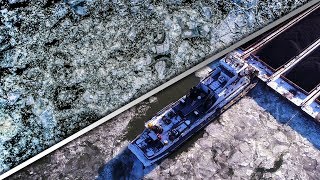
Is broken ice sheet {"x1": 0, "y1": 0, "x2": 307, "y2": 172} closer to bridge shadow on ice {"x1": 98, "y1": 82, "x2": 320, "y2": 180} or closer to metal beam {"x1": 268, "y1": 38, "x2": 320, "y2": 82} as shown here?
bridge shadow on ice {"x1": 98, "y1": 82, "x2": 320, "y2": 180}

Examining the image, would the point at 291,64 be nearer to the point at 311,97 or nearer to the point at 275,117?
the point at 311,97

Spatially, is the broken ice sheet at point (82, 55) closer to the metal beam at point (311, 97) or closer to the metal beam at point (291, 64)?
the metal beam at point (311, 97)

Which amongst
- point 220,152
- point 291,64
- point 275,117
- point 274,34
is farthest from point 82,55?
point 274,34

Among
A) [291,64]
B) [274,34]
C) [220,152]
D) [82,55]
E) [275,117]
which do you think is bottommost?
[220,152]

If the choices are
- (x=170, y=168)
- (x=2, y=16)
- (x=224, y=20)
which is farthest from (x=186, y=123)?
(x=2, y=16)

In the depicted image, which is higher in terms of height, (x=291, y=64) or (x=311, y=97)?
(x=291, y=64)

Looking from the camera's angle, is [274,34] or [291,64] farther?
[274,34]

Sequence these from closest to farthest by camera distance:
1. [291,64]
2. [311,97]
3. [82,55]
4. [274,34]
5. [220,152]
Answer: [82,55] < [220,152] < [311,97] < [291,64] < [274,34]

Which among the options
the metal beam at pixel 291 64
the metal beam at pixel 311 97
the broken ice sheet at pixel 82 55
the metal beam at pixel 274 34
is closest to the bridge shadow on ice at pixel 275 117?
the metal beam at pixel 311 97

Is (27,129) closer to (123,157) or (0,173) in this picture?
(0,173)

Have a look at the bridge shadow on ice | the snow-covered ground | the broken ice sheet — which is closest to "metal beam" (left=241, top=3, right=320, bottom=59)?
the bridge shadow on ice
